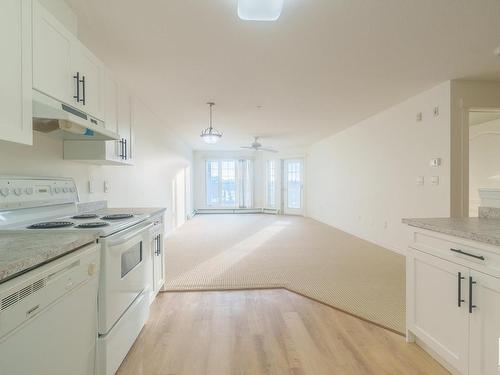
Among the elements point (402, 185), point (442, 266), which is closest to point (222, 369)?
point (442, 266)

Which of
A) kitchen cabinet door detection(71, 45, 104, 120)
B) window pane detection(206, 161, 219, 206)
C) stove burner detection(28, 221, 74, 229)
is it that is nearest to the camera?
stove burner detection(28, 221, 74, 229)

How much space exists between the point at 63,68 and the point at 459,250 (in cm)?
261

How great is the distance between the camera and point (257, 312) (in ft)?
7.72

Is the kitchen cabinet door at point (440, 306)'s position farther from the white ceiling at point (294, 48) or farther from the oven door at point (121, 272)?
the oven door at point (121, 272)

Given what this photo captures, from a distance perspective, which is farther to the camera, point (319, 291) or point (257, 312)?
point (319, 291)

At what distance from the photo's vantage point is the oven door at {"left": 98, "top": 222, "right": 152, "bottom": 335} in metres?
1.43

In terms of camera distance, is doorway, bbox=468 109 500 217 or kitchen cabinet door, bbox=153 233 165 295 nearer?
kitchen cabinet door, bbox=153 233 165 295

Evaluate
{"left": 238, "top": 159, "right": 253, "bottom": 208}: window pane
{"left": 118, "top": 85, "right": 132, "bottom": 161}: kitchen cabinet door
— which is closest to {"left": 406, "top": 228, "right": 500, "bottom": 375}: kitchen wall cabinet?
{"left": 118, "top": 85, "right": 132, "bottom": 161}: kitchen cabinet door

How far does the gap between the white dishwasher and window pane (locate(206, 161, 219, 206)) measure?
339 inches

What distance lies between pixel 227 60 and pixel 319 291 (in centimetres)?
260

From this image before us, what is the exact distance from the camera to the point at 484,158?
201 inches

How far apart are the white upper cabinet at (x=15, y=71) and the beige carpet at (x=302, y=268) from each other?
2.13m

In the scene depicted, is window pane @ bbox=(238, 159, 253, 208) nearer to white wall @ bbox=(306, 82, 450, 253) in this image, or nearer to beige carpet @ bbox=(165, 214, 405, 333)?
white wall @ bbox=(306, 82, 450, 253)

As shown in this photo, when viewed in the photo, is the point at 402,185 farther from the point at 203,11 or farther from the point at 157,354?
the point at 157,354
